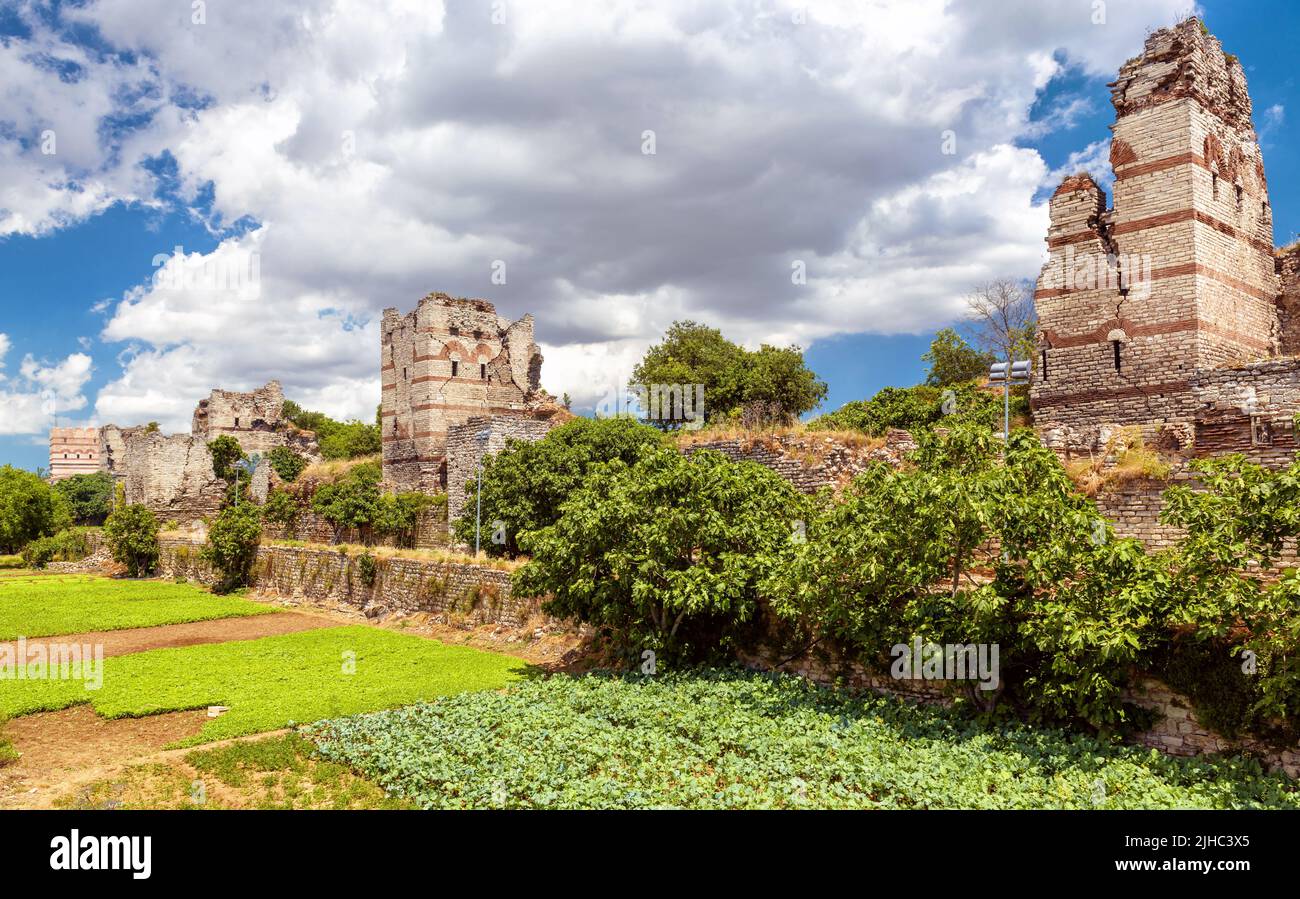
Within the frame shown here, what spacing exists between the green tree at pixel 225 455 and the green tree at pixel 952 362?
40635 mm

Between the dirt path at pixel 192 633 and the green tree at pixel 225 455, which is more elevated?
the green tree at pixel 225 455

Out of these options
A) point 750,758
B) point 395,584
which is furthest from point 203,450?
point 750,758

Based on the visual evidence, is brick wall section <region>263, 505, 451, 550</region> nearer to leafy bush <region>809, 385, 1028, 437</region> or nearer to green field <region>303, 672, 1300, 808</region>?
leafy bush <region>809, 385, 1028, 437</region>

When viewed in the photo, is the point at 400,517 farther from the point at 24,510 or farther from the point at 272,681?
the point at 24,510

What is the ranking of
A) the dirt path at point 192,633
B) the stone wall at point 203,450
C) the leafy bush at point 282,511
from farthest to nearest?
the stone wall at point 203,450
the leafy bush at point 282,511
the dirt path at point 192,633

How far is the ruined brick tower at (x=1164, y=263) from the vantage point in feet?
55.6

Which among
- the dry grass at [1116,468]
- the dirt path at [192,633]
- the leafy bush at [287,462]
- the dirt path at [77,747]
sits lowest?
the dirt path at [192,633]

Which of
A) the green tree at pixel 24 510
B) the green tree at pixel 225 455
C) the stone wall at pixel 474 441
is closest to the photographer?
the stone wall at pixel 474 441

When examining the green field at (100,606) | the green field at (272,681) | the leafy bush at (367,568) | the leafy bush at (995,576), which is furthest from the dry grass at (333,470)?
the leafy bush at (995,576)

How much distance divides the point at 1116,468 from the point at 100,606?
29520mm

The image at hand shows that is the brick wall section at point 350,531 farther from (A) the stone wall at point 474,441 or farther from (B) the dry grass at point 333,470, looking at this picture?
(B) the dry grass at point 333,470

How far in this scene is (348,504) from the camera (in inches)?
1256
